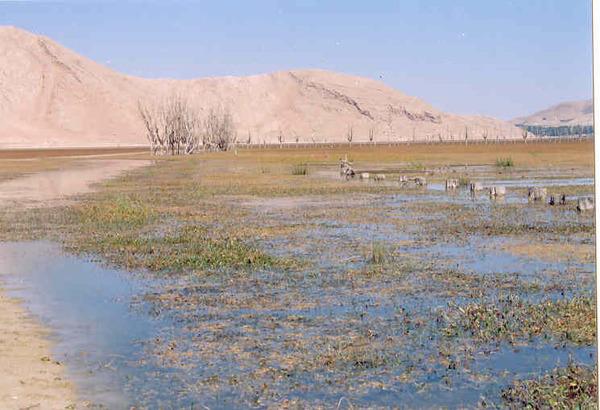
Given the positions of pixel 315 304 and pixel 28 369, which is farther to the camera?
pixel 315 304

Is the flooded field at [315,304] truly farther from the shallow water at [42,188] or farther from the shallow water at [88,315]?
the shallow water at [42,188]

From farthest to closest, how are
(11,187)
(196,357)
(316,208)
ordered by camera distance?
1. (11,187)
2. (316,208)
3. (196,357)

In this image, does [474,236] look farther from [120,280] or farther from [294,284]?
[120,280]

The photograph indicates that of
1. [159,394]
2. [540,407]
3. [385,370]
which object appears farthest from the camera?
[385,370]

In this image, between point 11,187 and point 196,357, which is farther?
point 11,187

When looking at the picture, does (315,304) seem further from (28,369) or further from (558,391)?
(558,391)

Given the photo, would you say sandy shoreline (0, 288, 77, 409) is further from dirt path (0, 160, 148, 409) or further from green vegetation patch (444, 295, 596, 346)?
green vegetation patch (444, 295, 596, 346)

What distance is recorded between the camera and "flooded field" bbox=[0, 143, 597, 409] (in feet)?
28.9

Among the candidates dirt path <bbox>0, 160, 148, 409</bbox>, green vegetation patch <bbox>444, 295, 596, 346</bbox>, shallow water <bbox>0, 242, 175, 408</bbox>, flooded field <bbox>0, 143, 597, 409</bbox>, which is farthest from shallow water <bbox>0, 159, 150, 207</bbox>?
green vegetation patch <bbox>444, 295, 596, 346</bbox>

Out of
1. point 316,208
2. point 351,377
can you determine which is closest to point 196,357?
point 351,377

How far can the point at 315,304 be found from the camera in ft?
41.9

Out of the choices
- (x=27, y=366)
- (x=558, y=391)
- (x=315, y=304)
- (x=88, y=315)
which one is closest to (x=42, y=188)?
(x=88, y=315)

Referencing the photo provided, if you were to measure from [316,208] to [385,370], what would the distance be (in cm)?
1922

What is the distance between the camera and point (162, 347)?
1042 cm
